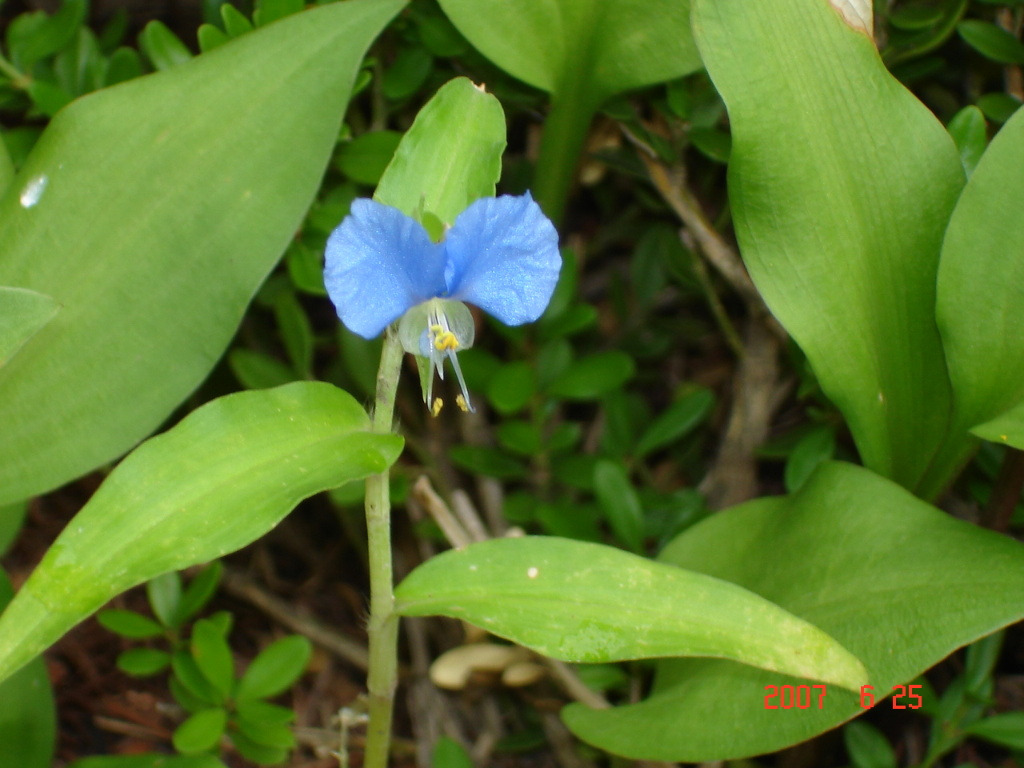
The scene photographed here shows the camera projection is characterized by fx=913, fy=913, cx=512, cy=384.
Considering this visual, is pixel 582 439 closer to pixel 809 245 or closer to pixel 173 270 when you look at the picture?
pixel 809 245

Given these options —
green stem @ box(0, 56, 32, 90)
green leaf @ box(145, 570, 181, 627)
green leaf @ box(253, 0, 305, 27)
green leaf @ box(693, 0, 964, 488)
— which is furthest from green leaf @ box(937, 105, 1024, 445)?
green stem @ box(0, 56, 32, 90)

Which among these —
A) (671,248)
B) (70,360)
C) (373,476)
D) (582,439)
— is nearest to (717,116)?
(671,248)

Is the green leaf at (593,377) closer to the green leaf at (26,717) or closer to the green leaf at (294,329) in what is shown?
the green leaf at (294,329)

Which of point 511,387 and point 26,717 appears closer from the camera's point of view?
point 26,717

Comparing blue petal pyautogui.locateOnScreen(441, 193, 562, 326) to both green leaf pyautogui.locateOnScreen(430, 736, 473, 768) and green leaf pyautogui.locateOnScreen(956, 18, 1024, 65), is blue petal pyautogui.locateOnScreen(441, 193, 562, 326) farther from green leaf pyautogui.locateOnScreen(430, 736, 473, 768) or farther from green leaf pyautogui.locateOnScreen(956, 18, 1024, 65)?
green leaf pyautogui.locateOnScreen(956, 18, 1024, 65)

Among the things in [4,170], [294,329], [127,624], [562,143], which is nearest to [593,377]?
[562,143]

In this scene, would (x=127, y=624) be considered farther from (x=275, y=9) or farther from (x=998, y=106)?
(x=998, y=106)
